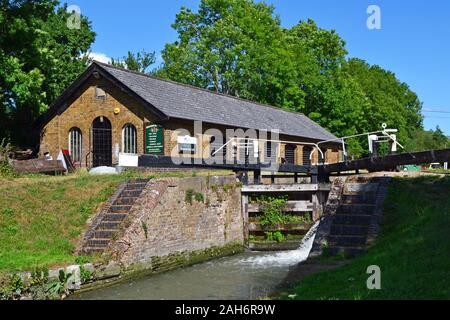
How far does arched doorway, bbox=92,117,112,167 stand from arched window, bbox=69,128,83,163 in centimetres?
94

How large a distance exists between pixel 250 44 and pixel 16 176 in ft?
87.3

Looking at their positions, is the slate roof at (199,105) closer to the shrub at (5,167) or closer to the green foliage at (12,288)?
the shrub at (5,167)

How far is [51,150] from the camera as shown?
2767 cm

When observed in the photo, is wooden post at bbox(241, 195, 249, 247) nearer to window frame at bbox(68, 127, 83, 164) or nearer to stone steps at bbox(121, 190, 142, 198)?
stone steps at bbox(121, 190, 142, 198)

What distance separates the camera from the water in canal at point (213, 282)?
1197 cm

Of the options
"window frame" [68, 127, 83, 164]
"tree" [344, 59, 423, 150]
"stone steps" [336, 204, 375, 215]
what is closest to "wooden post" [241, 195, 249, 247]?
"stone steps" [336, 204, 375, 215]

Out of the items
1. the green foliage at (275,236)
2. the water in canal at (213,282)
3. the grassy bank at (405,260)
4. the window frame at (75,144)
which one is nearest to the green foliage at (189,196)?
the water in canal at (213,282)

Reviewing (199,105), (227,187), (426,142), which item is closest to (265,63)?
(199,105)

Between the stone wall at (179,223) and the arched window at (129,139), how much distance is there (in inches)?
291

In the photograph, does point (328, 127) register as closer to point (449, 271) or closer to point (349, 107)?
point (349, 107)

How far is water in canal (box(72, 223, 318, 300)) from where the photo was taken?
1197 centimetres

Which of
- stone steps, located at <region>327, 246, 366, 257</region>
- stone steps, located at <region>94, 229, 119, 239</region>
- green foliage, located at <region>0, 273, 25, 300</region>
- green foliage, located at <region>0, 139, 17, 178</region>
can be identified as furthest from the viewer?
green foliage, located at <region>0, 139, 17, 178</region>

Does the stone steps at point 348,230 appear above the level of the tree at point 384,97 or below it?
below
